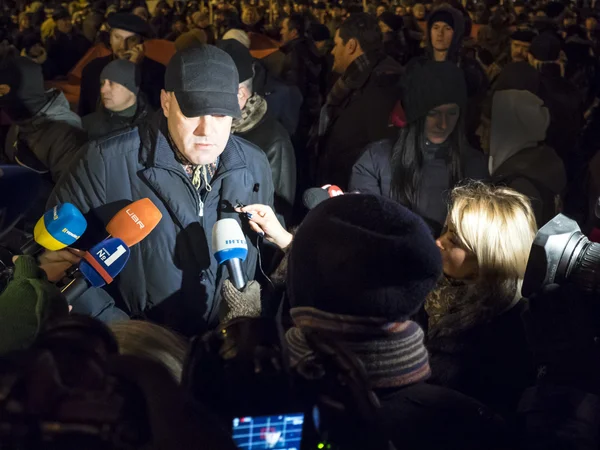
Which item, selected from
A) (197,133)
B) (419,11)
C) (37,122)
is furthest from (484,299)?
(419,11)

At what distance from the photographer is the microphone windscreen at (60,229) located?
2.77 meters

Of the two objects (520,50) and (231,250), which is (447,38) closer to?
(520,50)

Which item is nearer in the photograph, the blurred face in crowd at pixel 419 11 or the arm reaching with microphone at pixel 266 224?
the arm reaching with microphone at pixel 266 224

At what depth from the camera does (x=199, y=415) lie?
1.58m

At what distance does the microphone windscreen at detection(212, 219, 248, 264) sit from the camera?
290 cm

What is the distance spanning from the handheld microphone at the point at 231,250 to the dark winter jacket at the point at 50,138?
2237mm

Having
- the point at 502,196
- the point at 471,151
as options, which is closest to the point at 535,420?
the point at 502,196

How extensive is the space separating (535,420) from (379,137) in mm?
3232

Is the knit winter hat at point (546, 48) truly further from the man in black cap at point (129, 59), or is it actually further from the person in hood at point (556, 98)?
the man in black cap at point (129, 59)

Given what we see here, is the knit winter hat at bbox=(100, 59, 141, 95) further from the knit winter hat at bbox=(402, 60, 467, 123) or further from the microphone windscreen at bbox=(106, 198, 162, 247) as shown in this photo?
the microphone windscreen at bbox=(106, 198, 162, 247)

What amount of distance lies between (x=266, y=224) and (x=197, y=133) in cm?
42

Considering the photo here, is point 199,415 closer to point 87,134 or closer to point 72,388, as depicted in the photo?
point 72,388

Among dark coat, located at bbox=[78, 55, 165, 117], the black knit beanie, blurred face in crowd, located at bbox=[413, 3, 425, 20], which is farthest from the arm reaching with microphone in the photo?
blurred face in crowd, located at bbox=[413, 3, 425, 20]

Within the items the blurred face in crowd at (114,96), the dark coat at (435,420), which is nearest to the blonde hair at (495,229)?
the dark coat at (435,420)
